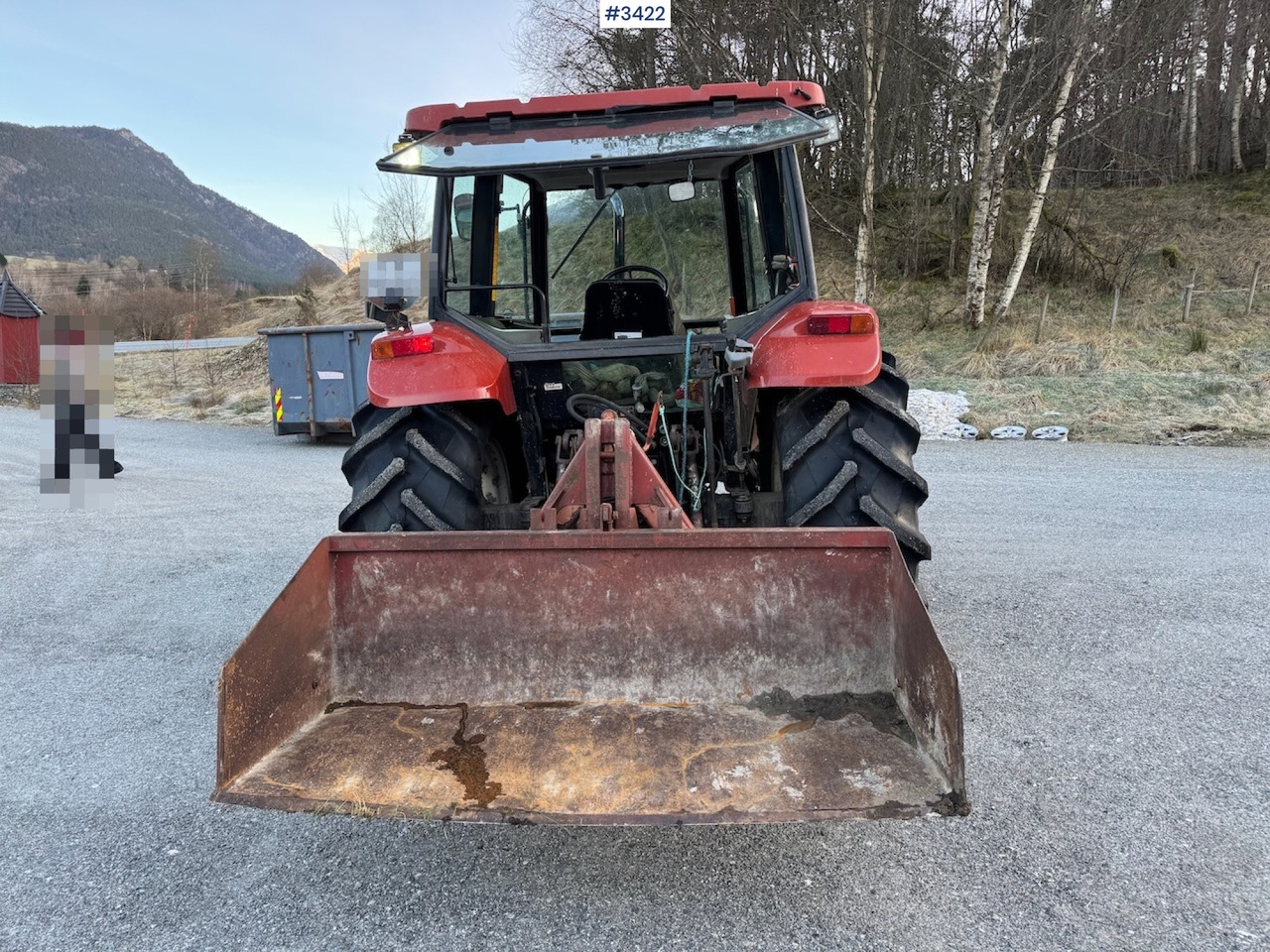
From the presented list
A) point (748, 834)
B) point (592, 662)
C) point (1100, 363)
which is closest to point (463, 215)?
point (592, 662)

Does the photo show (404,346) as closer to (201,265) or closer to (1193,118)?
(1193,118)

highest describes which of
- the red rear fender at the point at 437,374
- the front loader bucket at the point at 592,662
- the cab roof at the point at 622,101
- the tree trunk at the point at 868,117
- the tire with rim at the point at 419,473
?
the tree trunk at the point at 868,117

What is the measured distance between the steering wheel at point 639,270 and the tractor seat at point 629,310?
5.0 inches

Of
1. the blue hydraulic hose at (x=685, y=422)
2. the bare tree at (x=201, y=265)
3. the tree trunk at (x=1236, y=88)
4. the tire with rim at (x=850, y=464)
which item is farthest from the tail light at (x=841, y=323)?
the bare tree at (x=201, y=265)

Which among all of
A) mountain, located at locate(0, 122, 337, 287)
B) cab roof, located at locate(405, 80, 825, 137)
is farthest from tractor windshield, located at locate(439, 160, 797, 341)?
mountain, located at locate(0, 122, 337, 287)

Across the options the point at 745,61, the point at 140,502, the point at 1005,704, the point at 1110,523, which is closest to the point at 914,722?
the point at 1005,704

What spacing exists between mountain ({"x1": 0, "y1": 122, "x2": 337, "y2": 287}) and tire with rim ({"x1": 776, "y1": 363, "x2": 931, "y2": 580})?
10523 centimetres

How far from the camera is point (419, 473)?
292cm

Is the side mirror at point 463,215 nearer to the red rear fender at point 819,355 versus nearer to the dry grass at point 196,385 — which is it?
the red rear fender at point 819,355

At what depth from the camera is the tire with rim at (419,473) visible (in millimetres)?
2891

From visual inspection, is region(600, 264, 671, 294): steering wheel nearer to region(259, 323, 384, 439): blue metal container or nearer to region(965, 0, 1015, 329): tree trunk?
region(259, 323, 384, 439): blue metal container

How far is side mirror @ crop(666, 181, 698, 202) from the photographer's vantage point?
3521 mm

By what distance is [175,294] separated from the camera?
101 feet

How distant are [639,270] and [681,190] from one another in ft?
1.19
